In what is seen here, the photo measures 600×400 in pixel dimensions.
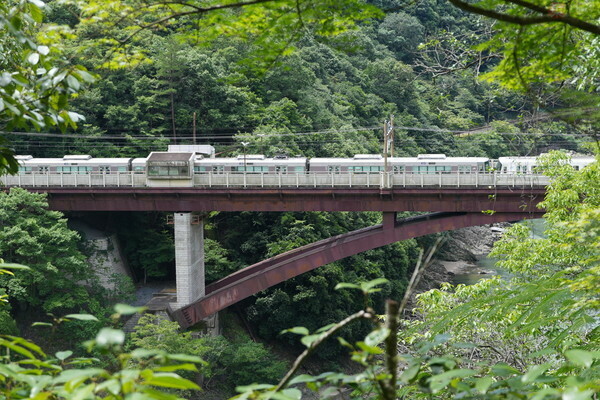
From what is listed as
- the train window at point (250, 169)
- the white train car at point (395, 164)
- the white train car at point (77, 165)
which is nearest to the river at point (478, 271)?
the white train car at point (395, 164)

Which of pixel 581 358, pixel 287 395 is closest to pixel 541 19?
pixel 581 358

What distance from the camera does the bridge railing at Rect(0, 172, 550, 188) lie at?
19234 mm

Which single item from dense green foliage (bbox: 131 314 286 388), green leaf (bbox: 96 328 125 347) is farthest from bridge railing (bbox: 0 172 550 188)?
green leaf (bbox: 96 328 125 347)

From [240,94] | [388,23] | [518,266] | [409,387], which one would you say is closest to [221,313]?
[240,94]

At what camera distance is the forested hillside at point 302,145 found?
7.59ft

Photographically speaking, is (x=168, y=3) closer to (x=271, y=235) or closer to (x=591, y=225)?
(x=591, y=225)

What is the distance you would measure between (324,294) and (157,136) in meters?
12.0

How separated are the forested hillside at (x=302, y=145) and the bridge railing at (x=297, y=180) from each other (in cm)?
200

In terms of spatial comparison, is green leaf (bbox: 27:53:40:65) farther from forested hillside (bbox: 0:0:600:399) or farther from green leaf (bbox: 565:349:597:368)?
green leaf (bbox: 565:349:597:368)

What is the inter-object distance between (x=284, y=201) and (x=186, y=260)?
13.8ft

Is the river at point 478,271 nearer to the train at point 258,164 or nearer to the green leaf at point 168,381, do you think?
the train at point 258,164

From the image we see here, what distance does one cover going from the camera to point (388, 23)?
59.4m

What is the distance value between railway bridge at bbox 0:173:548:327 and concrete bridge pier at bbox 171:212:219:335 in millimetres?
36

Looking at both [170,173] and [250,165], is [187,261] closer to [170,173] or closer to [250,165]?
[170,173]
